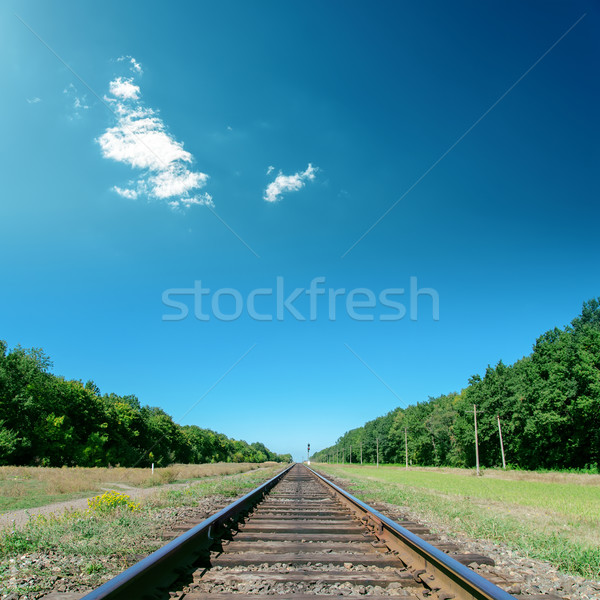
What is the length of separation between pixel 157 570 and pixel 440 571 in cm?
204

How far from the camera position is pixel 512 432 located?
167ft

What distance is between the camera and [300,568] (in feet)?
11.1

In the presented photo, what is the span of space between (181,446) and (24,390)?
43.7m

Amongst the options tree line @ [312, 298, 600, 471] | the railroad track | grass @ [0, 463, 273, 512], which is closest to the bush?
the railroad track

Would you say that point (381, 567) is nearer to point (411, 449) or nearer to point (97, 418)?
point (97, 418)

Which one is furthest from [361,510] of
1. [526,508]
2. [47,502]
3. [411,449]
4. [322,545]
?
[411,449]

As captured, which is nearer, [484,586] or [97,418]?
[484,586]

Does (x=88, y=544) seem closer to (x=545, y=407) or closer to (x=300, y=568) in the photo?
(x=300, y=568)

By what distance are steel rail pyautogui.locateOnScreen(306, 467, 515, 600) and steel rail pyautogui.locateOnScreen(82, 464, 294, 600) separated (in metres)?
1.85

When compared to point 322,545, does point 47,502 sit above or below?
below

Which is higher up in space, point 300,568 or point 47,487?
point 300,568

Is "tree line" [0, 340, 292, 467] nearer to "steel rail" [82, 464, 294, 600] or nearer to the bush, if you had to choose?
the bush

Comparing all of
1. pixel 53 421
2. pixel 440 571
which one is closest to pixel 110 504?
pixel 440 571

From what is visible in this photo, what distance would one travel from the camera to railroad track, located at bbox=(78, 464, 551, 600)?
2625 millimetres
